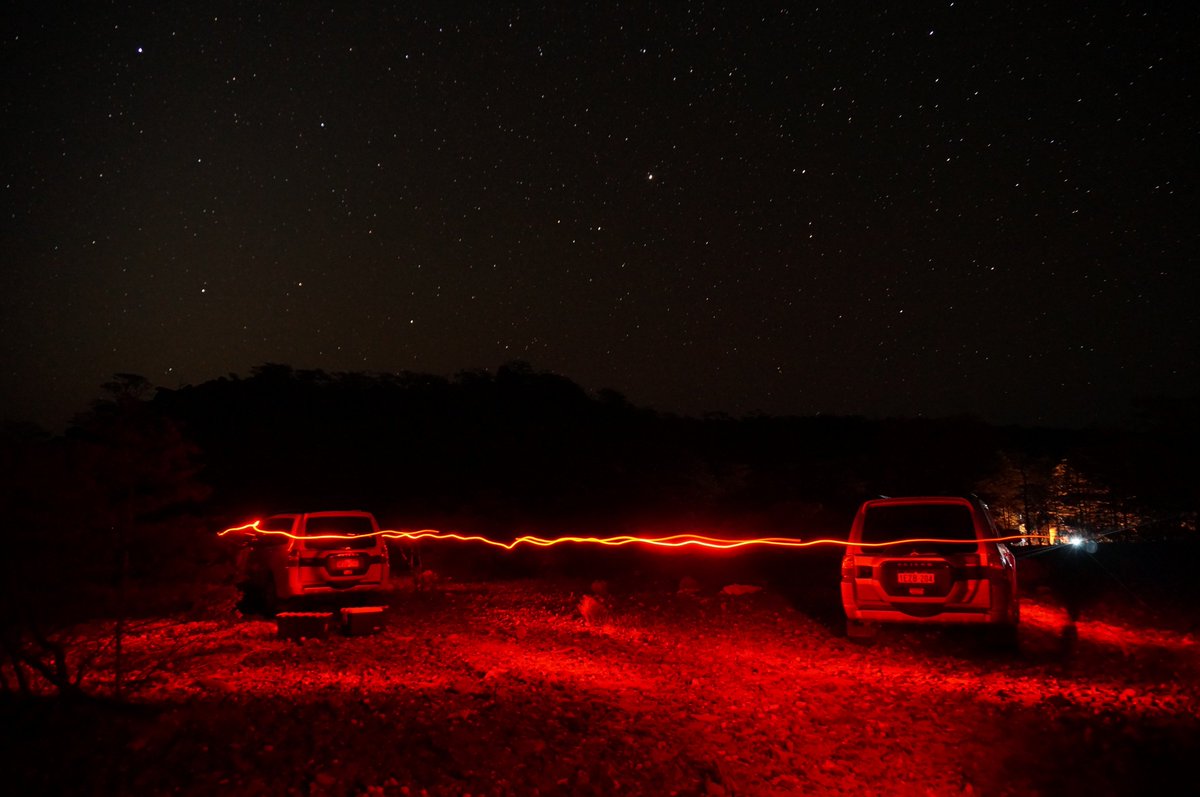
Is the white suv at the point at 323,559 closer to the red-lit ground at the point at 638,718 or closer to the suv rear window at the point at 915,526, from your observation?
the red-lit ground at the point at 638,718

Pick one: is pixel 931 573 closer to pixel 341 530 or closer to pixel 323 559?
pixel 323 559

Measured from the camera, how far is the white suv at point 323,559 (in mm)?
12477

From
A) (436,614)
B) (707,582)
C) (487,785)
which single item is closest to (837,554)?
Answer: (707,582)

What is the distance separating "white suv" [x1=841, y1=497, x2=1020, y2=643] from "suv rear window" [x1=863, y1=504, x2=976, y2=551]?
0.04 ft

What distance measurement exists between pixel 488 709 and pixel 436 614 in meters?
7.45

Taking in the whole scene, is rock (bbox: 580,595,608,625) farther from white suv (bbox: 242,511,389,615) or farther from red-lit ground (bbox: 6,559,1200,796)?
white suv (bbox: 242,511,389,615)

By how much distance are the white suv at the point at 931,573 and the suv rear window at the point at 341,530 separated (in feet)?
22.5

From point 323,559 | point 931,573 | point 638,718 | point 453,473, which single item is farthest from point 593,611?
point 453,473

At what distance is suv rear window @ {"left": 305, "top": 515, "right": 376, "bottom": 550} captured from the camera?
1270 cm

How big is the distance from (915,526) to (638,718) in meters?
5.42

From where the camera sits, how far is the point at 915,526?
36.9 feet

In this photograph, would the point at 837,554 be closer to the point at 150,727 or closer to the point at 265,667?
the point at 265,667

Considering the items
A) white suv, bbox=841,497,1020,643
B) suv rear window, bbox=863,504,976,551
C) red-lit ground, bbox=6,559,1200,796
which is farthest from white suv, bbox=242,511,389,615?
suv rear window, bbox=863,504,976,551

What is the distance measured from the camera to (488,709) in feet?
24.6
